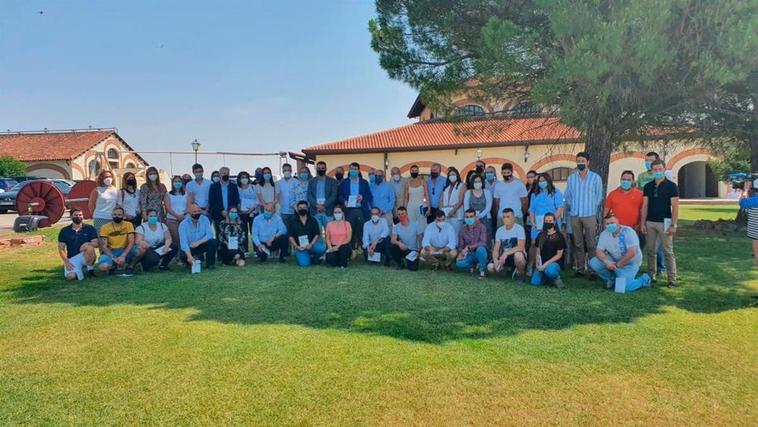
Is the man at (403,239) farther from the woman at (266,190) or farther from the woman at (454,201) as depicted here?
the woman at (266,190)

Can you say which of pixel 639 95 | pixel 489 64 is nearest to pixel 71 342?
pixel 489 64

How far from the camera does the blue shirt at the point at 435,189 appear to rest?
8.45 metres

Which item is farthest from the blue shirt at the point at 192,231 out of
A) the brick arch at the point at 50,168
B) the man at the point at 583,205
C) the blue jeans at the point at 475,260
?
the brick arch at the point at 50,168

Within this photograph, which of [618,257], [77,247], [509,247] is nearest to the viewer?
[618,257]

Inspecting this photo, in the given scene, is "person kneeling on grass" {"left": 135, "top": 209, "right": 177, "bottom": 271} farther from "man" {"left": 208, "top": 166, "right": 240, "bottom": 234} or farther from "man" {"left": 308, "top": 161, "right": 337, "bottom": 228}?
"man" {"left": 308, "top": 161, "right": 337, "bottom": 228}

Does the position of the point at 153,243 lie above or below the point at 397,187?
below

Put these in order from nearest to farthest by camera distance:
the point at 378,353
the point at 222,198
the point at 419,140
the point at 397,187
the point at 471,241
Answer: the point at 378,353 < the point at 471,241 < the point at 222,198 < the point at 397,187 < the point at 419,140

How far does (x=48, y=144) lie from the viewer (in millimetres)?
39438

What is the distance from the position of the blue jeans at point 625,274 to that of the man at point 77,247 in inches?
289

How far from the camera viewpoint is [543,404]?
310 cm

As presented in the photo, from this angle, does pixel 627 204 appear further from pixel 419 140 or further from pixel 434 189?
pixel 419 140

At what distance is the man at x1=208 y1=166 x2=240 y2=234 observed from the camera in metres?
8.52

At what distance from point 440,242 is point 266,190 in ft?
11.4

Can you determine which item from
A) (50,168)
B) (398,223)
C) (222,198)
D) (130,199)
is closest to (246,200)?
(222,198)
